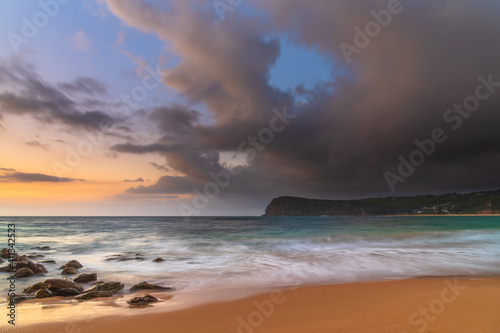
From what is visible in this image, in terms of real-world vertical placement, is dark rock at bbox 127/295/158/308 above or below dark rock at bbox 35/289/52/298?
below

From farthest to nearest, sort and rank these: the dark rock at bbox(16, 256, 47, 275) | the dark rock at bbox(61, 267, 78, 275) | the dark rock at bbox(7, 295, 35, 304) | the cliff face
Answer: the cliff face < the dark rock at bbox(61, 267, 78, 275) < the dark rock at bbox(16, 256, 47, 275) < the dark rock at bbox(7, 295, 35, 304)

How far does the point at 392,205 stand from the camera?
17938 cm

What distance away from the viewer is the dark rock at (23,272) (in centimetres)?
1135

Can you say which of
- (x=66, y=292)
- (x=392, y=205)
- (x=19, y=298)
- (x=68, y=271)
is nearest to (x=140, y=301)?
(x=66, y=292)

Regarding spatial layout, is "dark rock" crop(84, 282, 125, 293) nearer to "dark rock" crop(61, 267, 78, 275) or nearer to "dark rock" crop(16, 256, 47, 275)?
"dark rock" crop(61, 267, 78, 275)

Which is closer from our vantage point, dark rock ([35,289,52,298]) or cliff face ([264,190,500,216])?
dark rock ([35,289,52,298])

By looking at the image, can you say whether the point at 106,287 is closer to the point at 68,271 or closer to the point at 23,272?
the point at 68,271

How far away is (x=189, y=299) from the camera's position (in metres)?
8.15

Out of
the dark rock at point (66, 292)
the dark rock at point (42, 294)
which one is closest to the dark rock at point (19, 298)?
the dark rock at point (42, 294)

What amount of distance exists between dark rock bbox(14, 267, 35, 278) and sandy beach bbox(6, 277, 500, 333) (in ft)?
16.1

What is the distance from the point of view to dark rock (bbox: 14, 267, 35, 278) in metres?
11.4

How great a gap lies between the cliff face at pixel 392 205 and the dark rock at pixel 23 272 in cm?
17537

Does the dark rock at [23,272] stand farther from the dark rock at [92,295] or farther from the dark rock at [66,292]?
the dark rock at [92,295]

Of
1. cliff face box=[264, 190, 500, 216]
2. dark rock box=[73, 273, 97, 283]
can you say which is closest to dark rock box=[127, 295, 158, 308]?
dark rock box=[73, 273, 97, 283]
